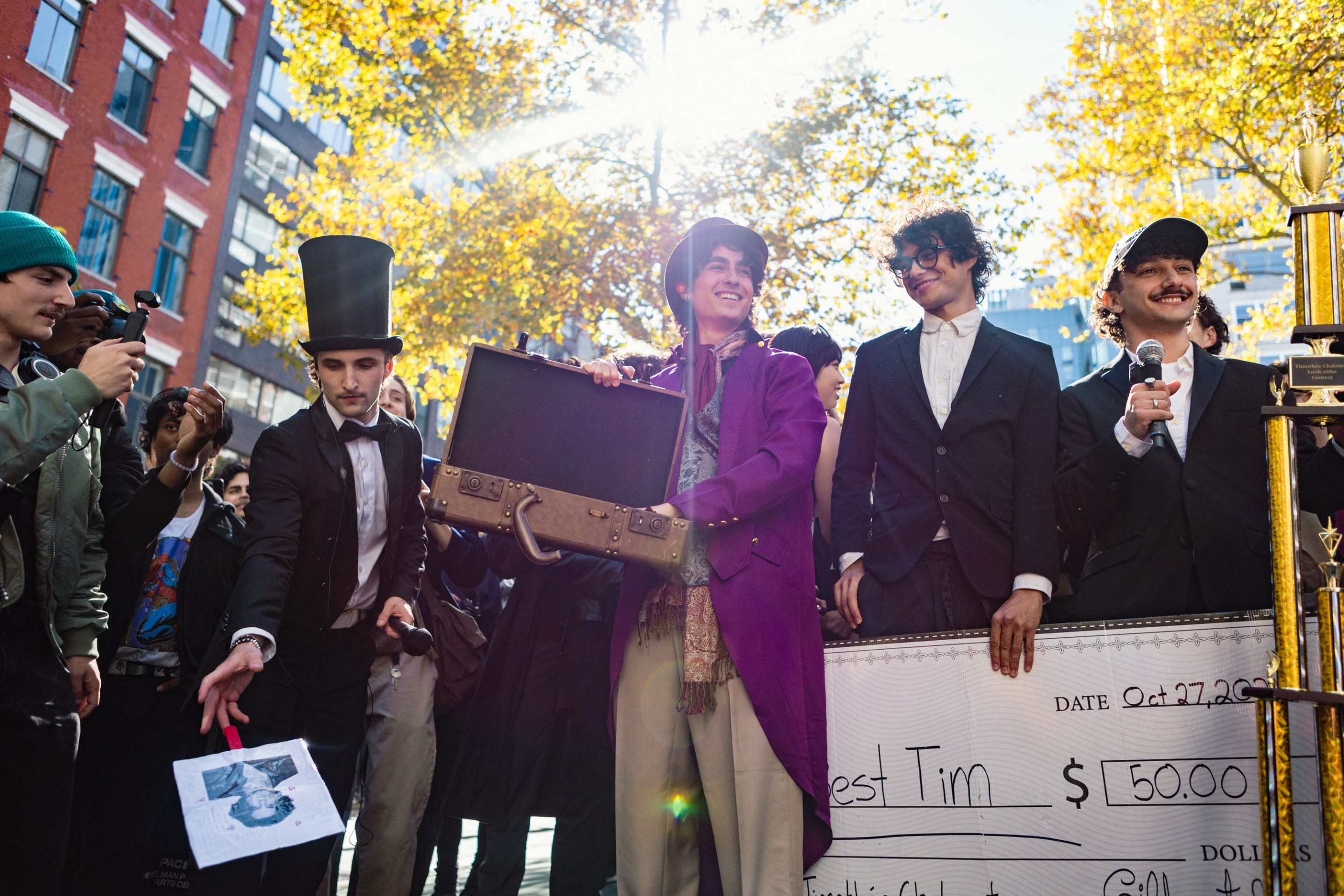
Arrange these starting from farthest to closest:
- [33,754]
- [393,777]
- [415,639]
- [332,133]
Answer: [332,133] < [393,777] < [415,639] < [33,754]

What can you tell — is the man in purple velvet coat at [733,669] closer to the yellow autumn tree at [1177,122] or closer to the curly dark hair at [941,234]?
the curly dark hair at [941,234]

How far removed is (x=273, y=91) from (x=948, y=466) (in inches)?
1146

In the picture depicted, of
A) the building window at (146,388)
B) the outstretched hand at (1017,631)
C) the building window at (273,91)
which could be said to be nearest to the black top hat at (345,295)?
the outstretched hand at (1017,631)

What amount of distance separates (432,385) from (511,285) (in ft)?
6.00

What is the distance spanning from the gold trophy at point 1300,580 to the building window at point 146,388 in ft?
71.0

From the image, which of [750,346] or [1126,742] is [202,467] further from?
[1126,742]

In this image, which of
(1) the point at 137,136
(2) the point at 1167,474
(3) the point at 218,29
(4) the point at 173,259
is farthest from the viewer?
(3) the point at 218,29

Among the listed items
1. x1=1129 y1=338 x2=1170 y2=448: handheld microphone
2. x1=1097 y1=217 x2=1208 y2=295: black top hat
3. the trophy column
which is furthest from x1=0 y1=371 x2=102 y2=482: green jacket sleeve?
x1=1097 y1=217 x2=1208 y2=295: black top hat

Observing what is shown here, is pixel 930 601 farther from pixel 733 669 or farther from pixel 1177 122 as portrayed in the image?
pixel 1177 122

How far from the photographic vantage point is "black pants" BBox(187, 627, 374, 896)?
9.59 ft

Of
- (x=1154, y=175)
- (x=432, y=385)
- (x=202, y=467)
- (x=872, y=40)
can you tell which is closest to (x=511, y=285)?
(x=432, y=385)

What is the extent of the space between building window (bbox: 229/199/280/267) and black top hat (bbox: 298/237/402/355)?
78.7 ft

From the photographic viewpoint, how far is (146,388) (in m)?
21.2

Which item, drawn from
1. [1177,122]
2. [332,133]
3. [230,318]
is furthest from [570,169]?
[332,133]
